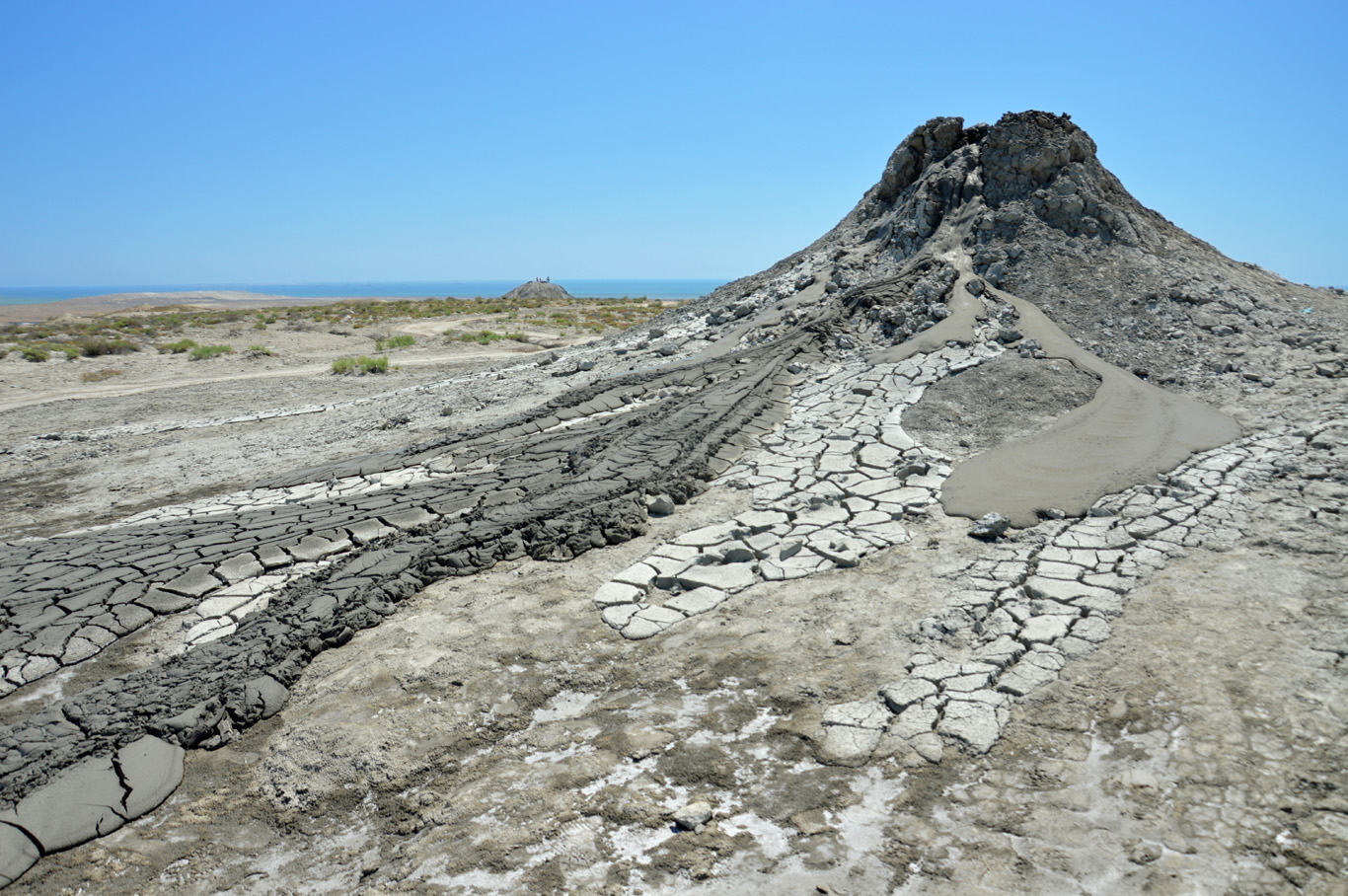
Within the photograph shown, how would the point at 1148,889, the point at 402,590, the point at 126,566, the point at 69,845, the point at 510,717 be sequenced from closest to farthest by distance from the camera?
1. the point at 1148,889
2. the point at 69,845
3. the point at 510,717
4. the point at 402,590
5. the point at 126,566

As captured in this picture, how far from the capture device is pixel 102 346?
2098 centimetres

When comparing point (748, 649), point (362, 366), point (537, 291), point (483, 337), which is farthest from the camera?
point (537, 291)

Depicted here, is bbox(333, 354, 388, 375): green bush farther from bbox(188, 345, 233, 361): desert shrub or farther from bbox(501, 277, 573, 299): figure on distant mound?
bbox(501, 277, 573, 299): figure on distant mound

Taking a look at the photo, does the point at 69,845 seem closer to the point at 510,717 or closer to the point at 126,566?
the point at 510,717

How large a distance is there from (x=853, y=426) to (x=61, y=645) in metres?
7.28

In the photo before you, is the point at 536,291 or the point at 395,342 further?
the point at 536,291

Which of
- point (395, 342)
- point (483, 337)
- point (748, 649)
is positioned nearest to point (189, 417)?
point (395, 342)

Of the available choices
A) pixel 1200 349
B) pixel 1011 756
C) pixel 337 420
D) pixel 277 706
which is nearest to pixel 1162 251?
pixel 1200 349

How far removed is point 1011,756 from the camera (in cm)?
358

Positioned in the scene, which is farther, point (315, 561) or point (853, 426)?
point (853, 426)

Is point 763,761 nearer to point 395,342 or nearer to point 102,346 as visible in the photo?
point 395,342

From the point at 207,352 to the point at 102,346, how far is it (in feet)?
10.1

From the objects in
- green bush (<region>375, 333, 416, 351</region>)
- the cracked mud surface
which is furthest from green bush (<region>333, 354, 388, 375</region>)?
the cracked mud surface

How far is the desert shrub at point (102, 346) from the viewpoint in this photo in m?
20.7
